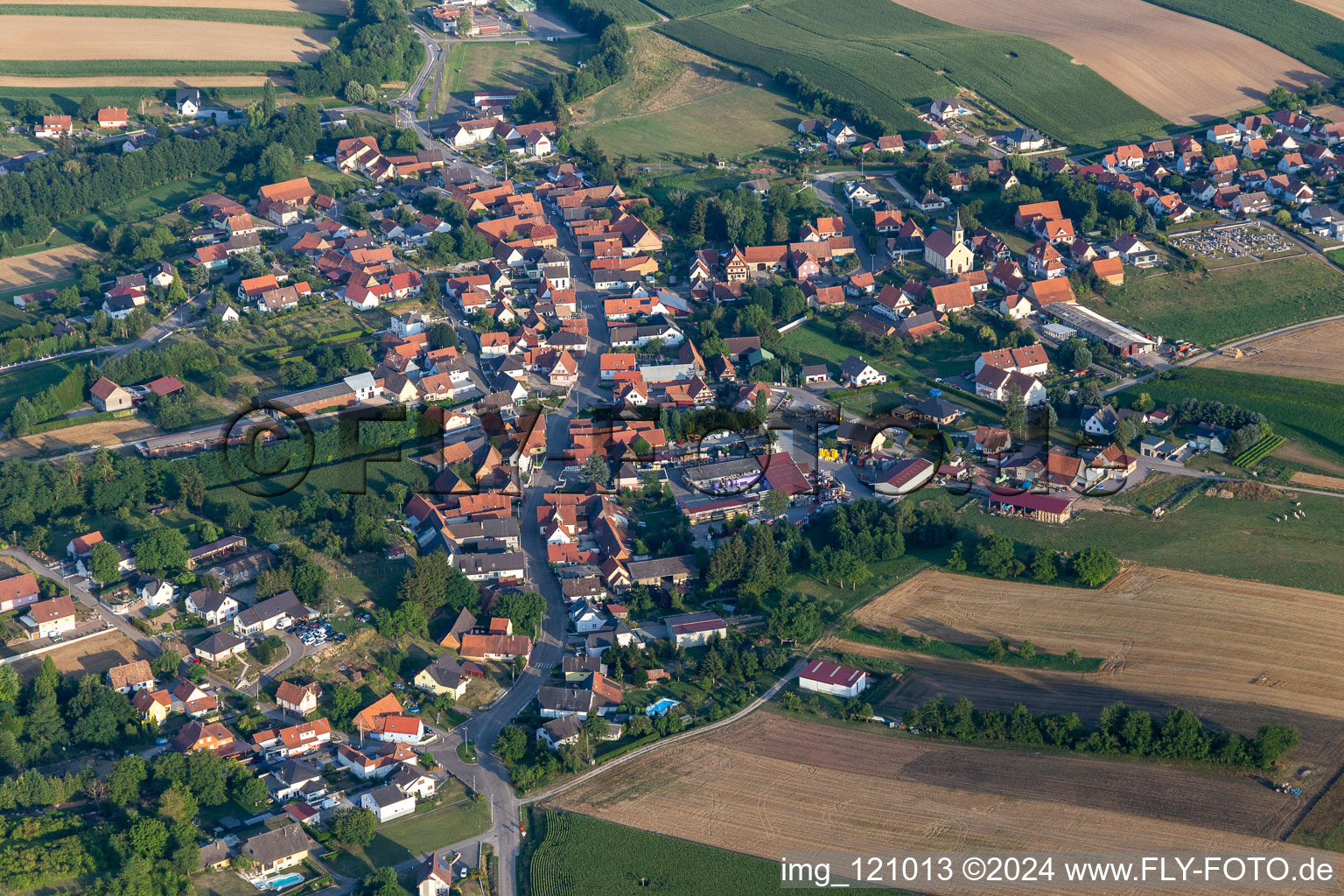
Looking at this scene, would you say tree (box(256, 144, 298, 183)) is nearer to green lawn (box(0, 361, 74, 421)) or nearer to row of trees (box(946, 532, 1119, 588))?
green lawn (box(0, 361, 74, 421))

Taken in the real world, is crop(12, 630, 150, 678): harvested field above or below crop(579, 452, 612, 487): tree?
below

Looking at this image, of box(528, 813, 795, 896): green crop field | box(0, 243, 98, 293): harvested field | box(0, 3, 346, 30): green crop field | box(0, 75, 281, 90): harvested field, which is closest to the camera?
box(528, 813, 795, 896): green crop field

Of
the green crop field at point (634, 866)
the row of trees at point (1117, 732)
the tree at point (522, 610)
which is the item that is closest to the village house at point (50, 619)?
the tree at point (522, 610)

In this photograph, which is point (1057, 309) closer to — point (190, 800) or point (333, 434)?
point (333, 434)

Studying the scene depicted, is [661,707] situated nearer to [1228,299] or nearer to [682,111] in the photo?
[1228,299]

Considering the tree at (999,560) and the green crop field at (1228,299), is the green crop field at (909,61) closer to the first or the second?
the green crop field at (1228,299)

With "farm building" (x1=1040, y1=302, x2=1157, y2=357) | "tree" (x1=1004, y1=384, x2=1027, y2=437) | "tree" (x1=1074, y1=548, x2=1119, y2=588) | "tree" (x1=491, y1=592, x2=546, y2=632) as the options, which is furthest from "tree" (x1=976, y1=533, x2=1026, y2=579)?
"farm building" (x1=1040, y1=302, x2=1157, y2=357)
